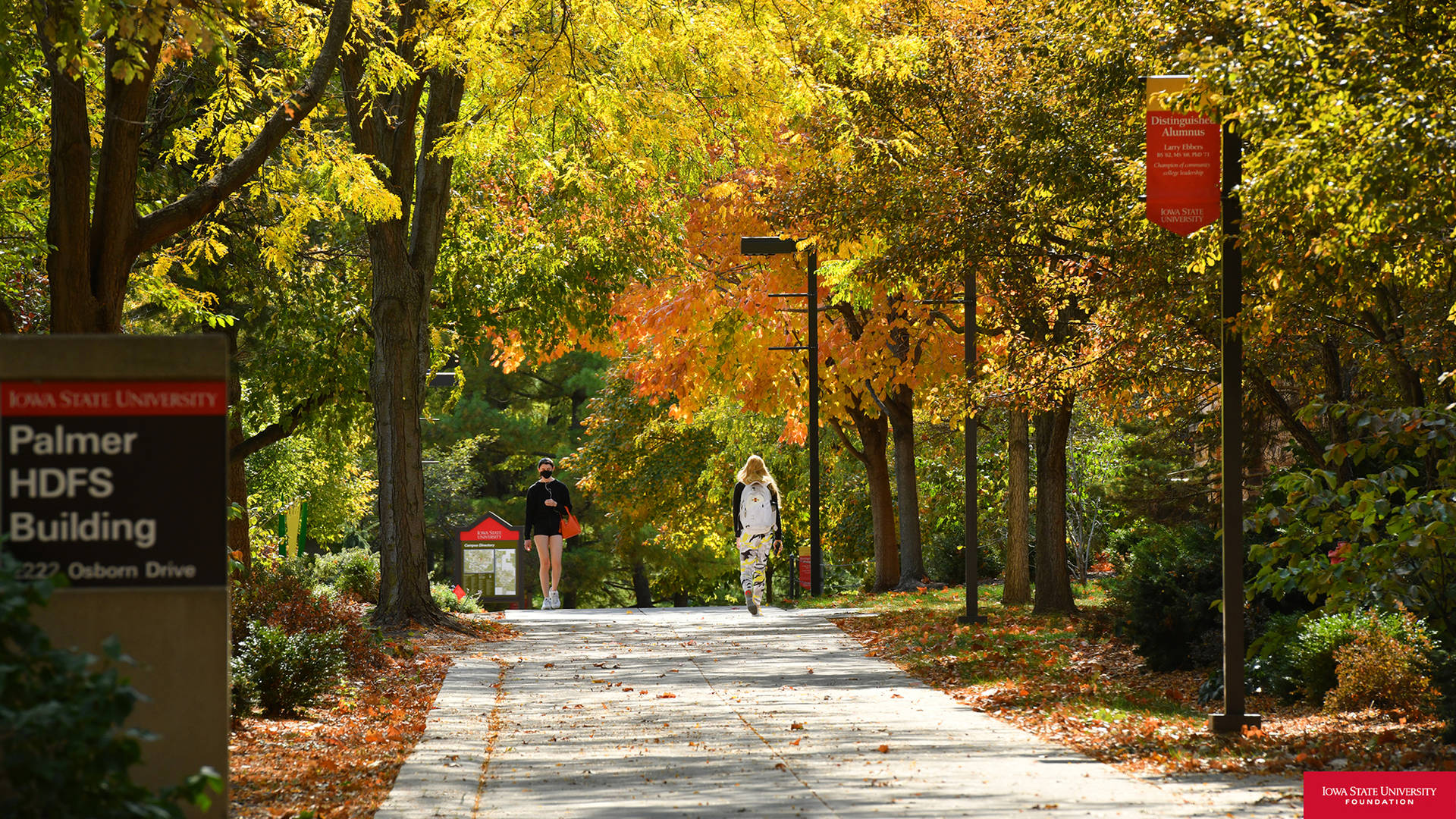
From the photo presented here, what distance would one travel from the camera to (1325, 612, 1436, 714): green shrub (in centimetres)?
887

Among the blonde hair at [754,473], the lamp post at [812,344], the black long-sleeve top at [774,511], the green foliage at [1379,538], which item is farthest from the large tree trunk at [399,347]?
the green foliage at [1379,538]

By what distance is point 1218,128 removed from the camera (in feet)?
30.2

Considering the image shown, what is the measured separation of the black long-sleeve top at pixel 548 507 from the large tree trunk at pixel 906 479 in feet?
23.2

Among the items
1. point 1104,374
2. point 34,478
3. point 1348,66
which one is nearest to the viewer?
point 34,478

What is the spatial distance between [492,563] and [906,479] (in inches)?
290

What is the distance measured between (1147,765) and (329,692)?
606 cm

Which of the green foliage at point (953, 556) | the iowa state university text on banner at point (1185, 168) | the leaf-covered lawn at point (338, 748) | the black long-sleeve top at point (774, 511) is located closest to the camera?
the leaf-covered lawn at point (338, 748)

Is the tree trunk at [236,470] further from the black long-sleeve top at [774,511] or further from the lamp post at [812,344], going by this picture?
the lamp post at [812,344]

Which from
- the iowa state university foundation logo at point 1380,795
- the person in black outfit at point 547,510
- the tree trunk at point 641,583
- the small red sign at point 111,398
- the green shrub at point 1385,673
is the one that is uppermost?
the small red sign at point 111,398

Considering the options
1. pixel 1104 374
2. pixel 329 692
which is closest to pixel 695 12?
pixel 1104 374

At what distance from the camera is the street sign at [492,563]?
24.7 m

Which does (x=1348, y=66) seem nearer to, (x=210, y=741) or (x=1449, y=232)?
(x=1449, y=232)

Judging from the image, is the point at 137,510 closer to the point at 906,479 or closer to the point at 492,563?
the point at 492,563

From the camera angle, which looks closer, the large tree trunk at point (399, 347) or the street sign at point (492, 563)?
the large tree trunk at point (399, 347)
